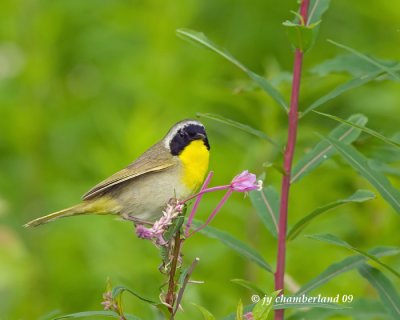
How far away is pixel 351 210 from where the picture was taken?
4645 millimetres

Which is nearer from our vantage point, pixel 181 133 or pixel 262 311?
pixel 262 311

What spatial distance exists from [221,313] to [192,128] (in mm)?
1252

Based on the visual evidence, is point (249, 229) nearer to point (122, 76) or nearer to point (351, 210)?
point (351, 210)

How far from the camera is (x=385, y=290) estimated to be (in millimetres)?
2908

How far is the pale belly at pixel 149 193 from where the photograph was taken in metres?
3.59

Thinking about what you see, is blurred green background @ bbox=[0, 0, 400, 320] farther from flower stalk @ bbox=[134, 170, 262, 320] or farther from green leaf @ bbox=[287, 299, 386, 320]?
flower stalk @ bbox=[134, 170, 262, 320]

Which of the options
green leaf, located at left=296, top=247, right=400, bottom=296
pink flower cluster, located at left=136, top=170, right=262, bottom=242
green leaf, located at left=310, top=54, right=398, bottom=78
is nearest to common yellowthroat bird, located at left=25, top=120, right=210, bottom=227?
green leaf, located at left=310, top=54, right=398, bottom=78

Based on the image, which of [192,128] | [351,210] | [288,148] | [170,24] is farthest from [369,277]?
[170,24]

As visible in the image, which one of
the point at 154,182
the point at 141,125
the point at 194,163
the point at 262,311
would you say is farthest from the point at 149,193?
the point at 141,125

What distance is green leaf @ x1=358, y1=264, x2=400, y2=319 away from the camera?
288 cm

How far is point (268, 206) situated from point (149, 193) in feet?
2.19

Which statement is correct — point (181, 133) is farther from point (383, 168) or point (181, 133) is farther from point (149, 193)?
point (383, 168)

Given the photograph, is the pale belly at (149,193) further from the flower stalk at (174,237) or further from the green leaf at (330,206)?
the flower stalk at (174,237)

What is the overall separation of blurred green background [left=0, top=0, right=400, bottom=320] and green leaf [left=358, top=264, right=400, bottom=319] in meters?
0.98
